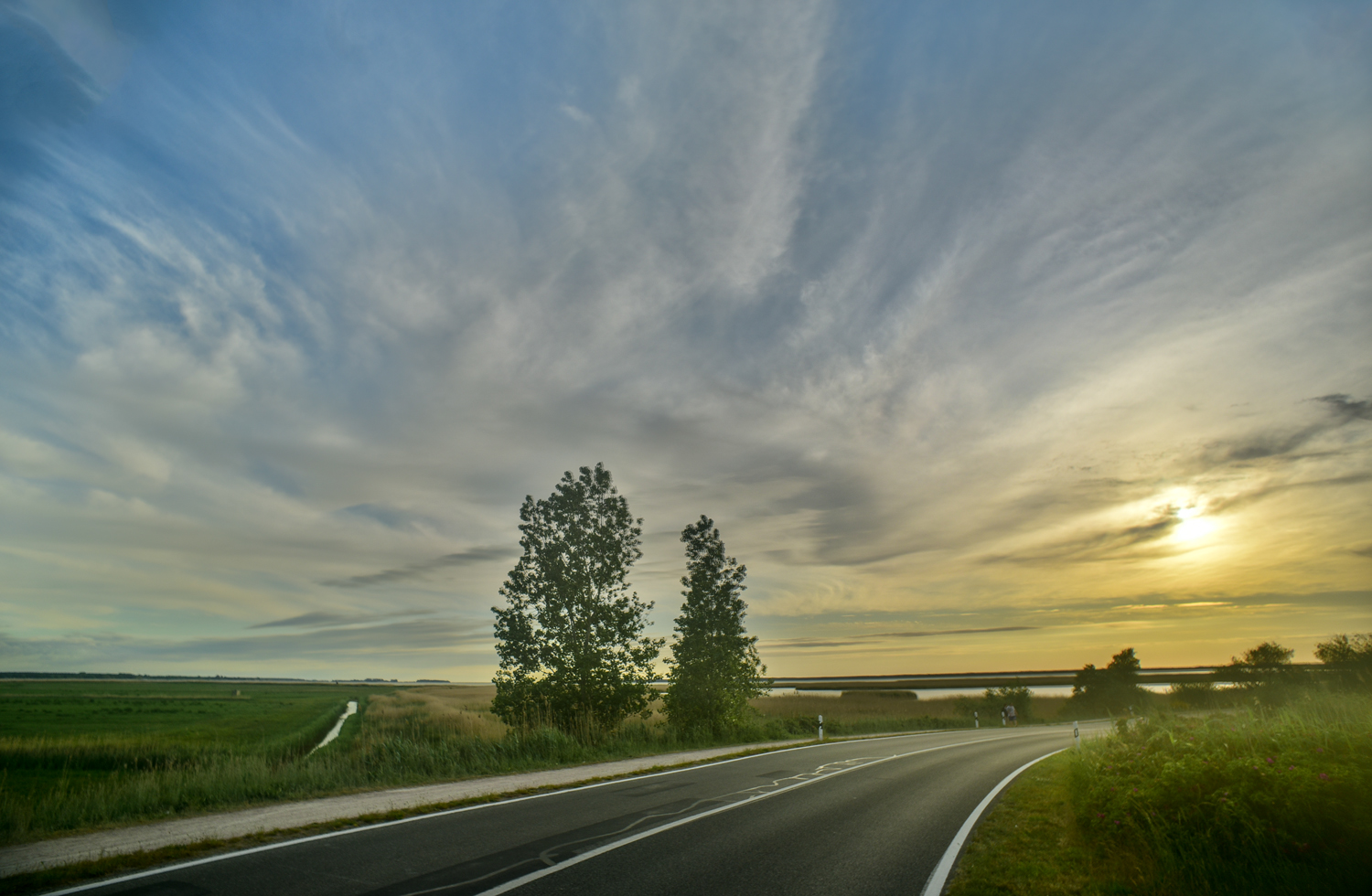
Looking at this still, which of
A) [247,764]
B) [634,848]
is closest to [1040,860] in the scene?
[634,848]

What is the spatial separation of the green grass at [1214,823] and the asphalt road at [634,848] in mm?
1299

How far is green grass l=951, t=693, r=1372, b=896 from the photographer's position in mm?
6250

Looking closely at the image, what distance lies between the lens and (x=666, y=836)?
8.57m

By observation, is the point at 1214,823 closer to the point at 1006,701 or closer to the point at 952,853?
the point at 952,853

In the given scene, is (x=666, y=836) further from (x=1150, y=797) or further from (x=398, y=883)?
(x=1150, y=797)

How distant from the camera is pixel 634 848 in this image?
7.88 m

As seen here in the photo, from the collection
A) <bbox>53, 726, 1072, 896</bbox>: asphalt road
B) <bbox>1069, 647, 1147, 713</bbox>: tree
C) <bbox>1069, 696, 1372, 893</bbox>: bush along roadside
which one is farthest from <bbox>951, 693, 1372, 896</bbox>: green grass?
<bbox>1069, 647, 1147, 713</bbox>: tree

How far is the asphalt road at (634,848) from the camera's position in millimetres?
6441

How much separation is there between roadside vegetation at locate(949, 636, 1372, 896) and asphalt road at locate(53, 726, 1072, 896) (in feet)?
4.15

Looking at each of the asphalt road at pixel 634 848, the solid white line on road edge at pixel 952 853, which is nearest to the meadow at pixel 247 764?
the asphalt road at pixel 634 848

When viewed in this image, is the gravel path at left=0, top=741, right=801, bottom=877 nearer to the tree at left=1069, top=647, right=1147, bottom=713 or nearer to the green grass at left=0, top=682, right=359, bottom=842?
the green grass at left=0, top=682, right=359, bottom=842

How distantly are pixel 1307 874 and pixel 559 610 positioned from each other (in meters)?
25.8

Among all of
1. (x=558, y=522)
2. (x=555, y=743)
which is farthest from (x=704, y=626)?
(x=555, y=743)

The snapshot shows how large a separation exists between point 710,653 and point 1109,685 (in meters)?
66.3
